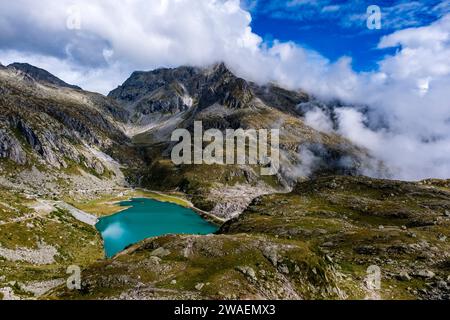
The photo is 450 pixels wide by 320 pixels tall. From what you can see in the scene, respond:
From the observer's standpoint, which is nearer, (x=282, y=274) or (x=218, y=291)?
(x=218, y=291)

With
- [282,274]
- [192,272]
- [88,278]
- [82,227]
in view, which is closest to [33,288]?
[88,278]
